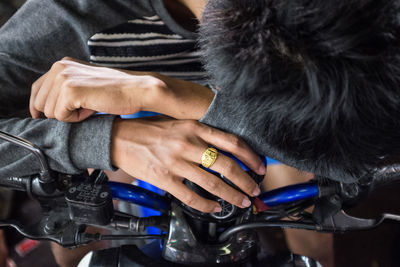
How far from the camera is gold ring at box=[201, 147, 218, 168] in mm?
478

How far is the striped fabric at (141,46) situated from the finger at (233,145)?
372mm

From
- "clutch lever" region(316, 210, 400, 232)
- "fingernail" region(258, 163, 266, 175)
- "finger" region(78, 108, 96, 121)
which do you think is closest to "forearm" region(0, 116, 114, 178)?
"finger" region(78, 108, 96, 121)

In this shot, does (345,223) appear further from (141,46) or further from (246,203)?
(141,46)

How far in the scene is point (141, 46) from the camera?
2.89 ft

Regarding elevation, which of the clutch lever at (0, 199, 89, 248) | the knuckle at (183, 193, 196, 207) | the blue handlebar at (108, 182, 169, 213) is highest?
the knuckle at (183, 193, 196, 207)

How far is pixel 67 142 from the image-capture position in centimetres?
49

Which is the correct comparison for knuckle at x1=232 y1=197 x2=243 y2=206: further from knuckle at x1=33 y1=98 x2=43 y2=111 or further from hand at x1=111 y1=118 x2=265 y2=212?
knuckle at x1=33 y1=98 x2=43 y2=111

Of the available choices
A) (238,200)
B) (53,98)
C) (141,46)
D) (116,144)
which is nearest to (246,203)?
(238,200)

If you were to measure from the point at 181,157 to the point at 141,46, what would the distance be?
1.61 feet

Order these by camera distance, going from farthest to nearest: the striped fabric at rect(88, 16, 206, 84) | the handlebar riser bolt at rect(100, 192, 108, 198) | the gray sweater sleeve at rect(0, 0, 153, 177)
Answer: the striped fabric at rect(88, 16, 206, 84), the gray sweater sleeve at rect(0, 0, 153, 177), the handlebar riser bolt at rect(100, 192, 108, 198)

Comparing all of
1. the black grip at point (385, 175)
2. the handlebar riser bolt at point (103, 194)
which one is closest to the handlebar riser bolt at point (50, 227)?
the handlebar riser bolt at point (103, 194)

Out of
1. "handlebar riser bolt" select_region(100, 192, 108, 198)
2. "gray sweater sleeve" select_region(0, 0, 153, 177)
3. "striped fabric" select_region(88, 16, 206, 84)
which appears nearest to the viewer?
"handlebar riser bolt" select_region(100, 192, 108, 198)

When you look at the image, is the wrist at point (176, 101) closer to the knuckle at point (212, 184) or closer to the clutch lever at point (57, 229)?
the knuckle at point (212, 184)

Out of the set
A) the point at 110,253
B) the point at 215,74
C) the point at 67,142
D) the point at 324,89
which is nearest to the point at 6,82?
the point at 67,142
